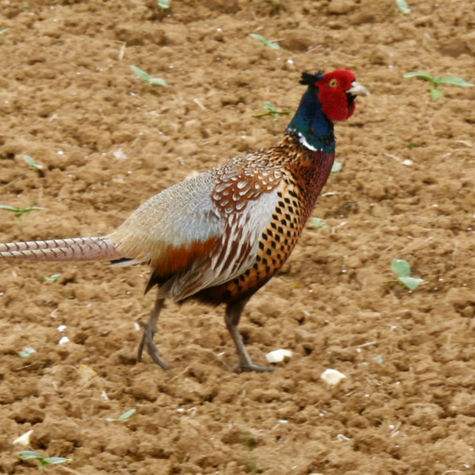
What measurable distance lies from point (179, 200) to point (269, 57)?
2676mm

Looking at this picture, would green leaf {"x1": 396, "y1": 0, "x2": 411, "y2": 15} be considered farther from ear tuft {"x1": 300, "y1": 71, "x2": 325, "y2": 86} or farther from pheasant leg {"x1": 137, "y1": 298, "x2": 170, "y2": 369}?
pheasant leg {"x1": 137, "y1": 298, "x2": 170, "y2": 369}

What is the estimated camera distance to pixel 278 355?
4.31 meters

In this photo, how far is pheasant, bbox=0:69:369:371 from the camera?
3.96m

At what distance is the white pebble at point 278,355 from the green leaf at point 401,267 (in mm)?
743

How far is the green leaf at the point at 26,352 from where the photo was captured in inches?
162

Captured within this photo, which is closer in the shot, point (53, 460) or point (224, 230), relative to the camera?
point (53, 460)

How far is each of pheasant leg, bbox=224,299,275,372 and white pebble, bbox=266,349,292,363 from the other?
0.29ft

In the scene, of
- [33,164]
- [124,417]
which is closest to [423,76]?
[33,164]

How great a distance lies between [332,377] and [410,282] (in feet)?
2.66

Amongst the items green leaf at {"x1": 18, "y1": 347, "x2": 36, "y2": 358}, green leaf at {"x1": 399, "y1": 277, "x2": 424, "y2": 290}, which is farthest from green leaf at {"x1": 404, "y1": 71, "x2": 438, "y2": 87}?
green leaf at {"x1": 18, "y1": 347, "x2": 36, "y2": 358}

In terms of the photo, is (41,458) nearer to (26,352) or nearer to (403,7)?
(26,352)

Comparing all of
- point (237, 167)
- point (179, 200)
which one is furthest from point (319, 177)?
point (179, 200)

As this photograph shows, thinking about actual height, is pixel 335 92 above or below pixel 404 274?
above

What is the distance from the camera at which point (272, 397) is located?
3982 millimetres
